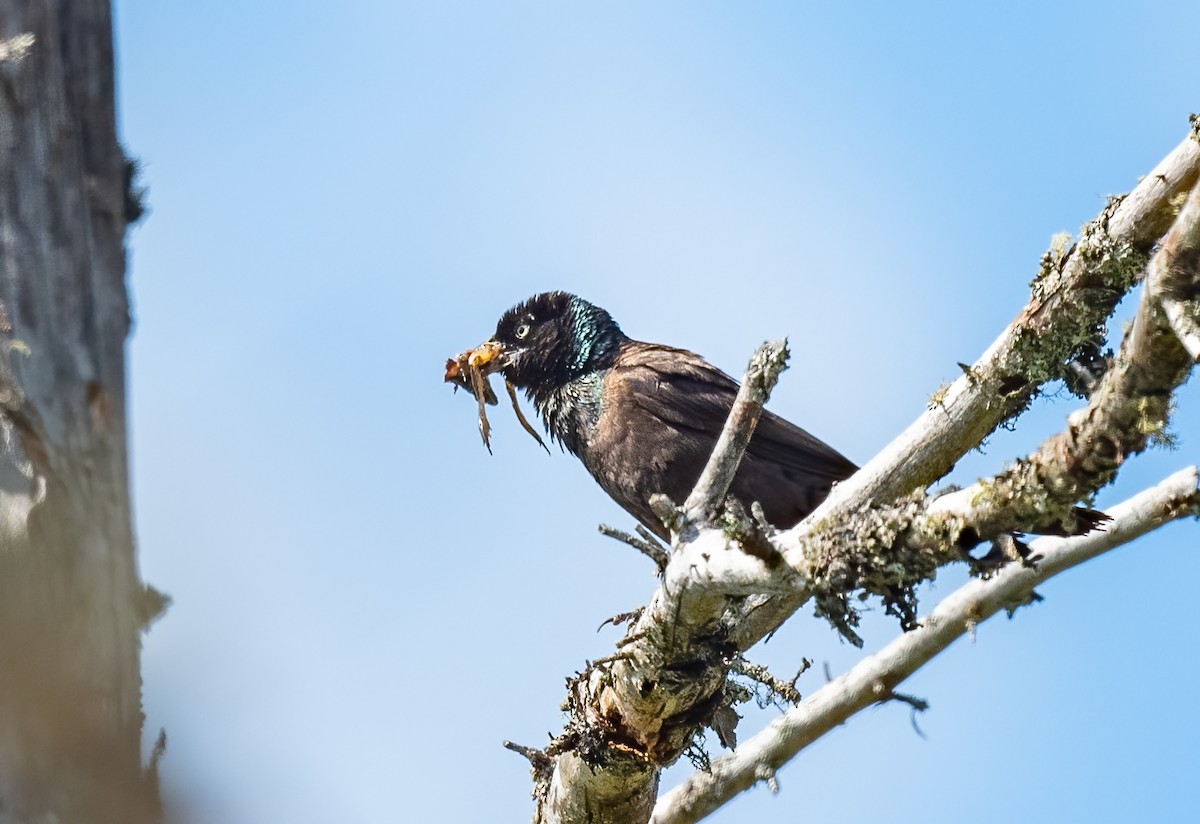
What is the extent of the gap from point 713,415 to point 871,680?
193cm

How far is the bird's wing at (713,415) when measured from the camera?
5.99m

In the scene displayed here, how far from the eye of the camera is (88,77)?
2.04m

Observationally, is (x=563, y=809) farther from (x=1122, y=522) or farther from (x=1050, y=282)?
(x=1050, y=282)

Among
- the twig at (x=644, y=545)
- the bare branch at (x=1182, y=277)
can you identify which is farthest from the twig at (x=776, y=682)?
the bare branch at (x=1182, y=277)

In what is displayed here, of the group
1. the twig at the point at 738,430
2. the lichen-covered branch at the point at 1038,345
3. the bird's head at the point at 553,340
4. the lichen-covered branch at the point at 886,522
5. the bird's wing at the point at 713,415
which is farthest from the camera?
the bird's head at the point at 553,340

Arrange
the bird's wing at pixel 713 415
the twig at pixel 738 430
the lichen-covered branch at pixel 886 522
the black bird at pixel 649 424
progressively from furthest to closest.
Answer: the bird's wing at pixel 713 415, the black bird at pixel 649 424, the twig at pixel 738 430, the lichen-covered branch at pixel 886 522

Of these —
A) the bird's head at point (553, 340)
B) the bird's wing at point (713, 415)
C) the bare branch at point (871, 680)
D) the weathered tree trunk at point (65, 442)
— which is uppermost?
the bird's head at point (553, 340)

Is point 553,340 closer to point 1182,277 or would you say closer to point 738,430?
point 738,430

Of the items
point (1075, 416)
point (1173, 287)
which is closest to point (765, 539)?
point (1075, 416)

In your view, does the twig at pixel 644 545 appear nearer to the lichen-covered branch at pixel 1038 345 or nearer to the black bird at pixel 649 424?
the lichen-covered branch at pixel 1038 345

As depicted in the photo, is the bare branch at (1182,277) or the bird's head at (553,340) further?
the bird's head at (553,340)

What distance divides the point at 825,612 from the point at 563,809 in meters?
1.81

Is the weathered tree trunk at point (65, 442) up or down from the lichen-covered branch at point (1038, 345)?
down

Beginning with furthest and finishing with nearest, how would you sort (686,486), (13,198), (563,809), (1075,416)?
(686,486) < (563,809) < (1075,416) < (13,198)
